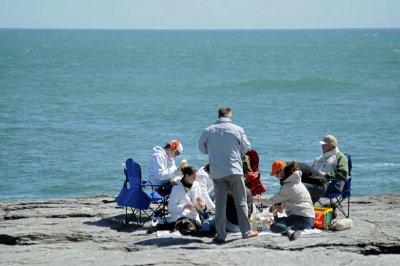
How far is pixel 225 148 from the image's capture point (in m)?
10.7

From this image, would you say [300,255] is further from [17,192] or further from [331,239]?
[17,192]

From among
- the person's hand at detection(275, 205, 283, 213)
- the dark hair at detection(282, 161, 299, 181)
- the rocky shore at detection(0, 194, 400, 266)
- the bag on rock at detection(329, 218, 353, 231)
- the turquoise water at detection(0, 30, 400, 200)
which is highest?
the turquoise water at detection(0, 30, 400, 200)

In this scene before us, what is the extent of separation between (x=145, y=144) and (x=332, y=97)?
23869 mm

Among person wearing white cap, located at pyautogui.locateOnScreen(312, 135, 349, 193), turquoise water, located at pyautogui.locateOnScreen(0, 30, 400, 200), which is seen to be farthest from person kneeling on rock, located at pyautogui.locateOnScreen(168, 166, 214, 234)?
turquoise water, located at pyautogui.locateOnScreen(0, 30, 400, 200)

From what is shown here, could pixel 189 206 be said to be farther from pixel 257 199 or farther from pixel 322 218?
pixel 322 218

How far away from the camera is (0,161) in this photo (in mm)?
26703

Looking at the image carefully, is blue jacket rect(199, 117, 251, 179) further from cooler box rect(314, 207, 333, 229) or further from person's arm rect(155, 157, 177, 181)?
person's arm rect(155, 157, 177, 181)

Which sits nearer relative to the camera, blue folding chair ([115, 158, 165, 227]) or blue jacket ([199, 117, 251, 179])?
blue jacket ([199, 117, 251, 179])

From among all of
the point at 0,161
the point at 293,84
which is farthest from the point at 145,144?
the point at 293,84

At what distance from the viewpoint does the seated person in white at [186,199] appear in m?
11.2

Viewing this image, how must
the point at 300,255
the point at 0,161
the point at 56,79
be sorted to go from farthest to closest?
1. the point at 56,79
2. the point at 0,161
3. the point at 300,255

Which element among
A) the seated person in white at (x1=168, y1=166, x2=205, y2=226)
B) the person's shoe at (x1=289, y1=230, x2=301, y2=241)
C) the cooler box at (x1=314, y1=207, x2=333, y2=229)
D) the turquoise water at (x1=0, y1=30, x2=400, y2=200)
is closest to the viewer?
the person's shoe at (x1=289, y1=230, x2=301, y2=241)

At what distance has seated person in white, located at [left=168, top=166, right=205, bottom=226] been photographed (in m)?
11.2

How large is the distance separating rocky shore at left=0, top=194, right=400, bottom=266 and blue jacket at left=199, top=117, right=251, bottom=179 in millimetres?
866
